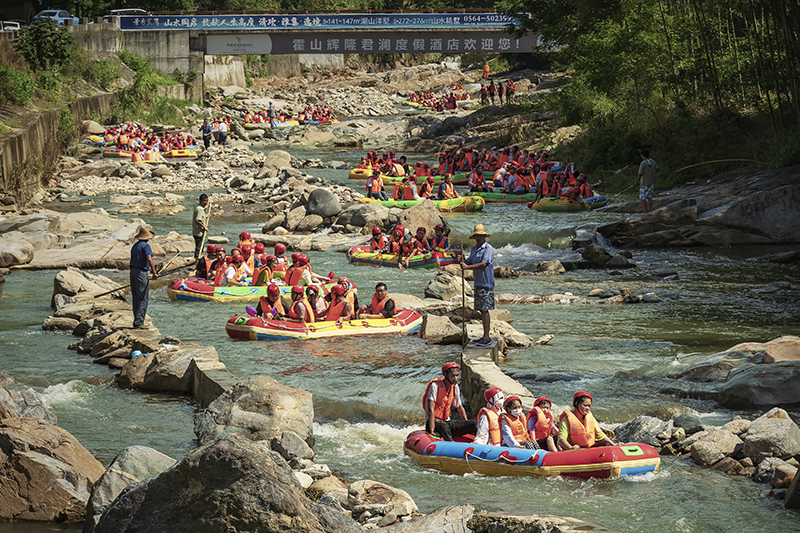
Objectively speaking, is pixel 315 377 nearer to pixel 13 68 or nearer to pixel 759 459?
pixel 759 459

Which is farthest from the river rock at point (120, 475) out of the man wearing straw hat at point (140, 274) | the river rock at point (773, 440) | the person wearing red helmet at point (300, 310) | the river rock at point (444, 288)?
the river rock at point (444, 288)

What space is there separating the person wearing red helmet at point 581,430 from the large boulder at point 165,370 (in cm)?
557

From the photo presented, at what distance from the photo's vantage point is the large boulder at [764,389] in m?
11.2

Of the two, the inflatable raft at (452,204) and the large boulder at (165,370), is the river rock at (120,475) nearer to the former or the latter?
the large boulder at (165,370)

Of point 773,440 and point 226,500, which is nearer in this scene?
point 226,500

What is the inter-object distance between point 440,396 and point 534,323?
232 inches

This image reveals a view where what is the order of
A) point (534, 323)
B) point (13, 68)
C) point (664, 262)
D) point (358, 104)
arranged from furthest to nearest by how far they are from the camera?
point (358, 104) → point (13, 68) → point (664, 262) → point (534, 323)

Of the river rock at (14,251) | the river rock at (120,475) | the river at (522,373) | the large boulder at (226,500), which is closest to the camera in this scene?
the large boulder at (226,500)

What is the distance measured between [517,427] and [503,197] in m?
22.3

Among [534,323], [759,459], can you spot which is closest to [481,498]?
[759,459]

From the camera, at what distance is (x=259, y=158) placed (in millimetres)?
43719

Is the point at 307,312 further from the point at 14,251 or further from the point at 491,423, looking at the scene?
the point at 14,251

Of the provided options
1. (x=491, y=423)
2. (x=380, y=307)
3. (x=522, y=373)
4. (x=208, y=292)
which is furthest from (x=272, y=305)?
(x=491, y=423)

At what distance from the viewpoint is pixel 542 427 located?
9969 mm
